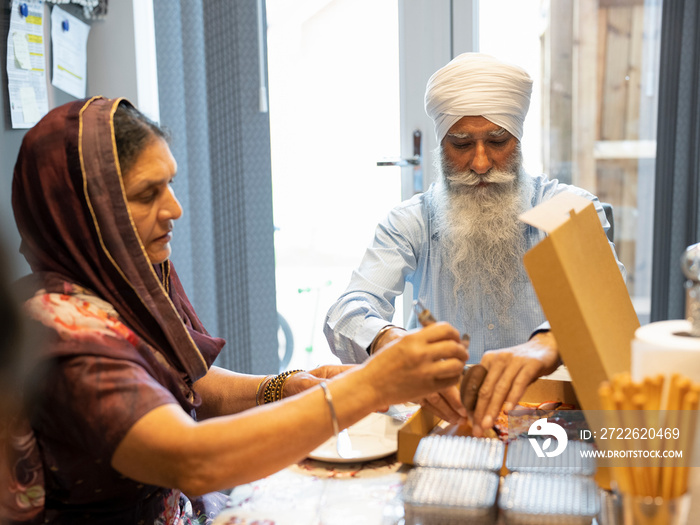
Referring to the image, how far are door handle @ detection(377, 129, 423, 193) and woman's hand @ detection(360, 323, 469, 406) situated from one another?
2118mm

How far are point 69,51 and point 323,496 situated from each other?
1937mm

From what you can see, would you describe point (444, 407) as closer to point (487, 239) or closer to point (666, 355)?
point (666, 355)

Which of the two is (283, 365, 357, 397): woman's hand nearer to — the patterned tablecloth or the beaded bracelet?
the beaded bracelet

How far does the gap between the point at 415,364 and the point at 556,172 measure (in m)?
2.29

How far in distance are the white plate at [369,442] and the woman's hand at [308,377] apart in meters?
0.14

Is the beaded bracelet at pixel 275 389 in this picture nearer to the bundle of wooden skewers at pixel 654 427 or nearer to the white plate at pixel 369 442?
the white plate at pixel 369 442

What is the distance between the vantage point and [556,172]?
3080 mm

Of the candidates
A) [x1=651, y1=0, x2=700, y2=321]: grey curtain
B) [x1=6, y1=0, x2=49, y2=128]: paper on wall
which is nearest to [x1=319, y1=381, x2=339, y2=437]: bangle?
[x1=6, y1=0, x2=49, y2=128]: paper on wall

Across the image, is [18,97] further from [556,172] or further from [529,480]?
[556,172]

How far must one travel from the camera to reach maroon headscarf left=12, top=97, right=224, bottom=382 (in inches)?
44.6

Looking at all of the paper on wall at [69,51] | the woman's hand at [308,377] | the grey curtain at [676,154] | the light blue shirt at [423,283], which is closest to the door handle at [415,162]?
the light blue shirt at [423,283]

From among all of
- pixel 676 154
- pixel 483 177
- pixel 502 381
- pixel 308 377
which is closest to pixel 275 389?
pixel 308 377

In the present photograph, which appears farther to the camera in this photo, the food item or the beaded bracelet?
the beaded bracelet

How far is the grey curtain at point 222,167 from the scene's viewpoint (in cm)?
279
